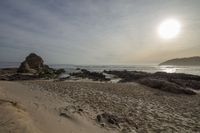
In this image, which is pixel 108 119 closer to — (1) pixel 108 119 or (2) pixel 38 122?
(1) pixel 108 119

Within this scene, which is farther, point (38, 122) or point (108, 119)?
point (108, 119)

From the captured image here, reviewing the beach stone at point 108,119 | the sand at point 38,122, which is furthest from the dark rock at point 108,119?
the sand at point 38,122

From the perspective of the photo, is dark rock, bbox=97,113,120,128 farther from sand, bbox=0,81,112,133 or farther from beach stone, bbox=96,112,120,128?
sand, bbox=0,81,112,133

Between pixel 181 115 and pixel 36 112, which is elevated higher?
pixel 36 112

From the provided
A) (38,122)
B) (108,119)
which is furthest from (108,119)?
(38,122)

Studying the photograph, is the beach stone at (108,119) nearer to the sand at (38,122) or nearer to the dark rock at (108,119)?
the dark rock at (108,119)

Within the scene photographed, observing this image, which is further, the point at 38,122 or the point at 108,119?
the point at 108,119

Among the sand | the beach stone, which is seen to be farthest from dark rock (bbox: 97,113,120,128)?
the sand

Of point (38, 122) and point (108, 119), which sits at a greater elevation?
point (38, 122)

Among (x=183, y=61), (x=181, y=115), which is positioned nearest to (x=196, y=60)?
(x=183, y=61)

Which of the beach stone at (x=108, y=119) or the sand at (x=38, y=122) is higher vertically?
the sand at (x=38, y=122)

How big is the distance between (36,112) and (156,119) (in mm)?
4624

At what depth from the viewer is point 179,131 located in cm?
650

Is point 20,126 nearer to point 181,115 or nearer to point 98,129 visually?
point 98,129
